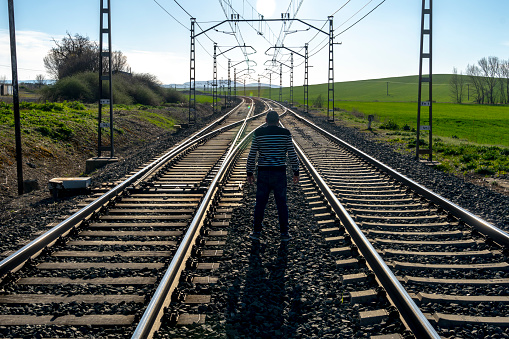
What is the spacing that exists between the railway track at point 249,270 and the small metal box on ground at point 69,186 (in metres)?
1.19

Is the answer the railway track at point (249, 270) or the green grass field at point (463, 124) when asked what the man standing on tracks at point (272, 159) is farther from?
the green grass field at point (463, 124)

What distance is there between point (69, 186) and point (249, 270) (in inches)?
225

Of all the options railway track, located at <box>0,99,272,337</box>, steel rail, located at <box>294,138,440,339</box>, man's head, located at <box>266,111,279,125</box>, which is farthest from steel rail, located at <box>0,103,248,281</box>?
steel rail, located at <box>294,138,440,339</box>

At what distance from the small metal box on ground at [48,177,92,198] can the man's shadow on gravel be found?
16.7ft

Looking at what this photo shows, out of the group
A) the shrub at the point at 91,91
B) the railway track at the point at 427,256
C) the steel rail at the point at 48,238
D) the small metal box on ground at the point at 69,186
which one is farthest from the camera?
the shrub at the point at 91,91

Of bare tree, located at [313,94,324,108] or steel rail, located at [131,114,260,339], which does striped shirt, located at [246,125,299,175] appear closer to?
steel rail, located at [131,114,260,339]

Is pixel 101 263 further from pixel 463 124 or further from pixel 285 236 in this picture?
pixel 463 124

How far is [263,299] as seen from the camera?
4.76 metres

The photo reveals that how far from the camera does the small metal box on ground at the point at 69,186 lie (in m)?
9.62

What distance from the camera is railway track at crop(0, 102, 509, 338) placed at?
420cm

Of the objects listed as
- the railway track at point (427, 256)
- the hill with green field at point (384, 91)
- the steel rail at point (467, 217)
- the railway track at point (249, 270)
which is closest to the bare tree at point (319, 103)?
the hill with green field at point (384, 91)

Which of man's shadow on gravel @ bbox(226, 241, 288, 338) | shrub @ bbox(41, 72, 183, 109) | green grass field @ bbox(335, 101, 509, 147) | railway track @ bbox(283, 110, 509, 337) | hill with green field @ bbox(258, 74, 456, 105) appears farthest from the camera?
hill with green field @ bbox(258, 74, 456, 105)

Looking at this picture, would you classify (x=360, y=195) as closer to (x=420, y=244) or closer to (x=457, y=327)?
(x=420, y=244)

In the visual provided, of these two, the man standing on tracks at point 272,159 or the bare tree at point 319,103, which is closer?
the man standing on tracks at point 272,159
